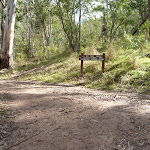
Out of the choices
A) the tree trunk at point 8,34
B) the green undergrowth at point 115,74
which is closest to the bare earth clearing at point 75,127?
the green undergrowth at point 115,74

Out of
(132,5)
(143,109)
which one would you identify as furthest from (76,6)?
(143,109)

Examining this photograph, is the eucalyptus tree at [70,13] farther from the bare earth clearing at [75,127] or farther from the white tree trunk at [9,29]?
the bare earth clearing at [75,127]

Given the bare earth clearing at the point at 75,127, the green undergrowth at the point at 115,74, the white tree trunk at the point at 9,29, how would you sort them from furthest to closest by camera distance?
the white tree trunk at the point at 9,29 → the green undergrowth at the point at 115,74 → the bare earth clearing at the point at 75,127

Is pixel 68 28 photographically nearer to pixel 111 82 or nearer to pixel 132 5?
pixel 132 5

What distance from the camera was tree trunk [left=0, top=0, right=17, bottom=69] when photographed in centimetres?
1242

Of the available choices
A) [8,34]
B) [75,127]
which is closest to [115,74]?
[75,127]

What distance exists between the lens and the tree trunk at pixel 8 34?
40.8ft

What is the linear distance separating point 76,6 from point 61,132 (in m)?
14.5

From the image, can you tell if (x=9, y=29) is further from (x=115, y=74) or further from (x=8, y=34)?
(x=115, y=74)

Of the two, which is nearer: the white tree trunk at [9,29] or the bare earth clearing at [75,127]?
the bare earth clearing at [75,127]

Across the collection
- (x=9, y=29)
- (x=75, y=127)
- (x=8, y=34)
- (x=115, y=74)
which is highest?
(x=9, y=29)

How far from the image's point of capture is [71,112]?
343 centimetres

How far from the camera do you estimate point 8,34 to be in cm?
1245

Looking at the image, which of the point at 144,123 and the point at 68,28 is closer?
the point at 144,123
